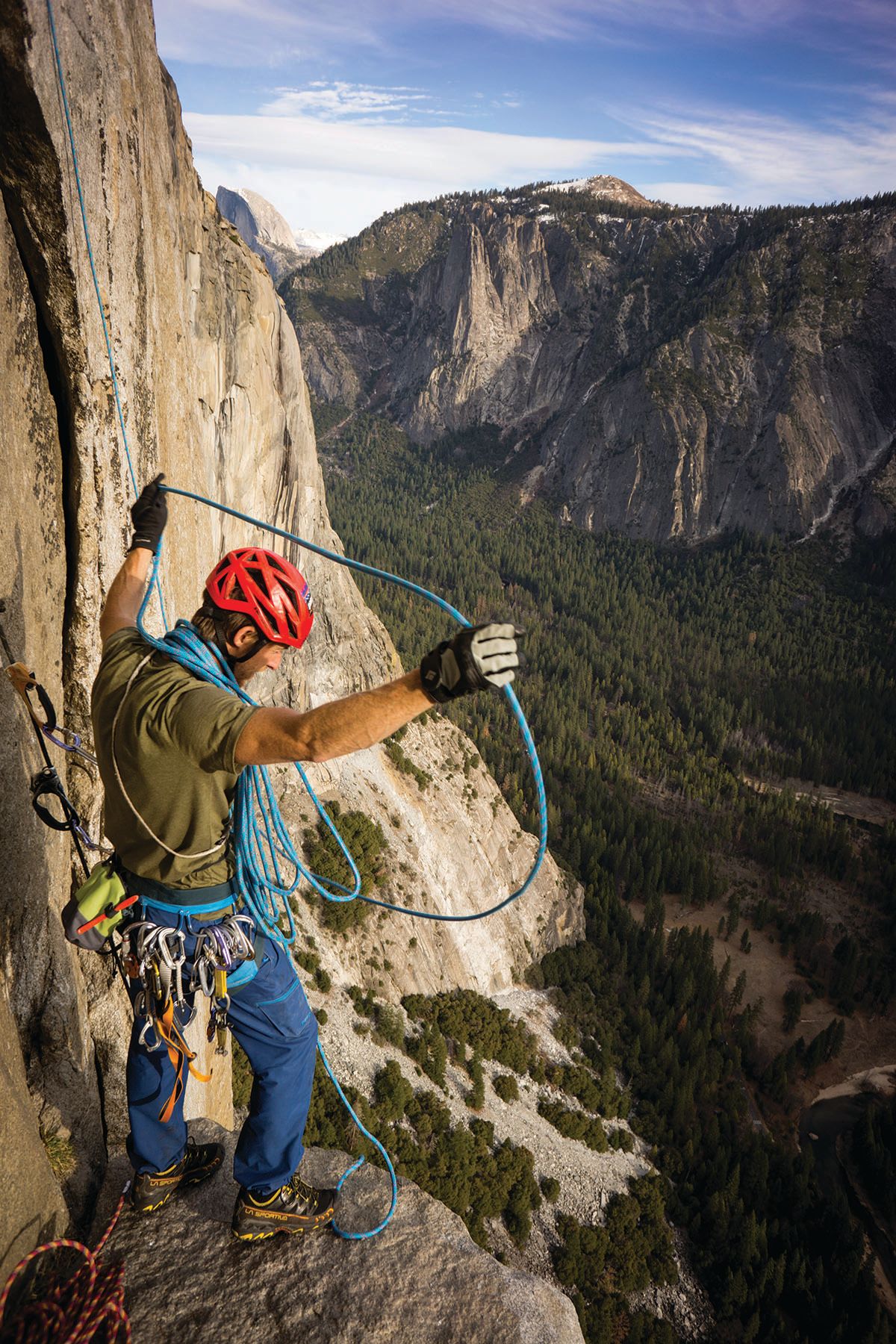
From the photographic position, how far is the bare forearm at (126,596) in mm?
5031

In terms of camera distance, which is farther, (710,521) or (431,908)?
(710,521)

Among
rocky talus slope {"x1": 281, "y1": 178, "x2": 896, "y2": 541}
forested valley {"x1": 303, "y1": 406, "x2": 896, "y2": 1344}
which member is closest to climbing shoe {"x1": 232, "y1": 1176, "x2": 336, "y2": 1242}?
forested valley {"x1": 303, "y1": 406, "x2": 896, "y2": 1344}

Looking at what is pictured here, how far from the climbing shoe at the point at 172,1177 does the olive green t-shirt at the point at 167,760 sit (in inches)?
92.9

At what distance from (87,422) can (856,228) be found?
177m

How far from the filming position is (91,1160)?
5.73 metres

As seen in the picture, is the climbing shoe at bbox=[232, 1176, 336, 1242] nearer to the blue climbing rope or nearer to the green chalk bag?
the green chalk bag

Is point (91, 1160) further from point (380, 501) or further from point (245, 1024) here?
point (380, 501)

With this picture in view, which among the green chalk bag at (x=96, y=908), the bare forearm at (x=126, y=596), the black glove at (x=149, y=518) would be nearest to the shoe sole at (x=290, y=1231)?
the green chalk bag at (x=96, y=908)

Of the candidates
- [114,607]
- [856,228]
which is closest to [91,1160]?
[114,607]

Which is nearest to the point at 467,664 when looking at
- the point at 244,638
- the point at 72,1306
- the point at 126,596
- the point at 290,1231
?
the point at 244,638

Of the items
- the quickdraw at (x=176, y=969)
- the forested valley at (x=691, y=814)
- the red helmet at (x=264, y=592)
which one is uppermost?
the red helmet at (x=264, y=592)

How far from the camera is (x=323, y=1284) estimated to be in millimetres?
5207

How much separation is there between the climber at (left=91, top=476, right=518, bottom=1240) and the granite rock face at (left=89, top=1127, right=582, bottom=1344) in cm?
19

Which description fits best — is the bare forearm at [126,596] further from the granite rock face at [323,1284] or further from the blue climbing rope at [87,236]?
the granite rock face at [323,1284]
